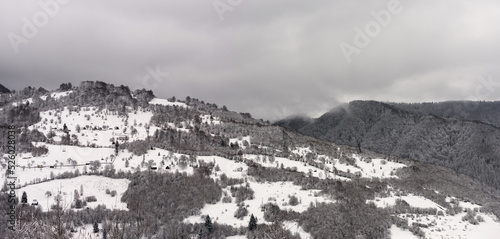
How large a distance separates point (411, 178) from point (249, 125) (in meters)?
65.8

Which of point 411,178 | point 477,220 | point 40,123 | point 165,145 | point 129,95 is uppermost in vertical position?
point 129,95

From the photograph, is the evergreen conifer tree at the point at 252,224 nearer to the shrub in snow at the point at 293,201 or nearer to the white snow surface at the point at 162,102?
the shrub in snow at the point at 293,201

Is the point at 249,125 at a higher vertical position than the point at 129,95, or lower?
lower

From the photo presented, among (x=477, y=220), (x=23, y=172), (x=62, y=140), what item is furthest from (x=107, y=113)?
(x=477, y=220)

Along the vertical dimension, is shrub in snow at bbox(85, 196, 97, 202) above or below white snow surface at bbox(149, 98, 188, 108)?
below

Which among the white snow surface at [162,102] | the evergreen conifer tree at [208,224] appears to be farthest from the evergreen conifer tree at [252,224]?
the white snow surface at [162,102]

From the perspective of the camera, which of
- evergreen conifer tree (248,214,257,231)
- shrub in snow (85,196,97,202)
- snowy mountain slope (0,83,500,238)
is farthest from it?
shrub in snow (85,196,97,202)

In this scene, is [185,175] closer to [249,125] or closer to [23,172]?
[23,172]

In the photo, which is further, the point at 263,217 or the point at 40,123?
the point at 40,123

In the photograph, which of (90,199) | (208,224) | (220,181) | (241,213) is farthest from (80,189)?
(241,213)

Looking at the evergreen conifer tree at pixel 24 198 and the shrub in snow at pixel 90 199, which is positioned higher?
the evergreen conifer tree at pixel 24 198

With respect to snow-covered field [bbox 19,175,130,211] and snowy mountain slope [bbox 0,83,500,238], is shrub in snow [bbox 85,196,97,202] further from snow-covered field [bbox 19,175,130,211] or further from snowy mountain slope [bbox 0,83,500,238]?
snowy mountain slope [bbox 0,83,500,238]

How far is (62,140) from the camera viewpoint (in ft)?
365

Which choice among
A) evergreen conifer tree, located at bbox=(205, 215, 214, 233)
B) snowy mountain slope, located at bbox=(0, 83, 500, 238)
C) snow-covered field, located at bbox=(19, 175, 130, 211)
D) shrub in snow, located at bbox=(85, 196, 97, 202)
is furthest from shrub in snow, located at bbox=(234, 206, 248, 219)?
shrub in snow, located at bbox=(85, 196, 97, 202)
